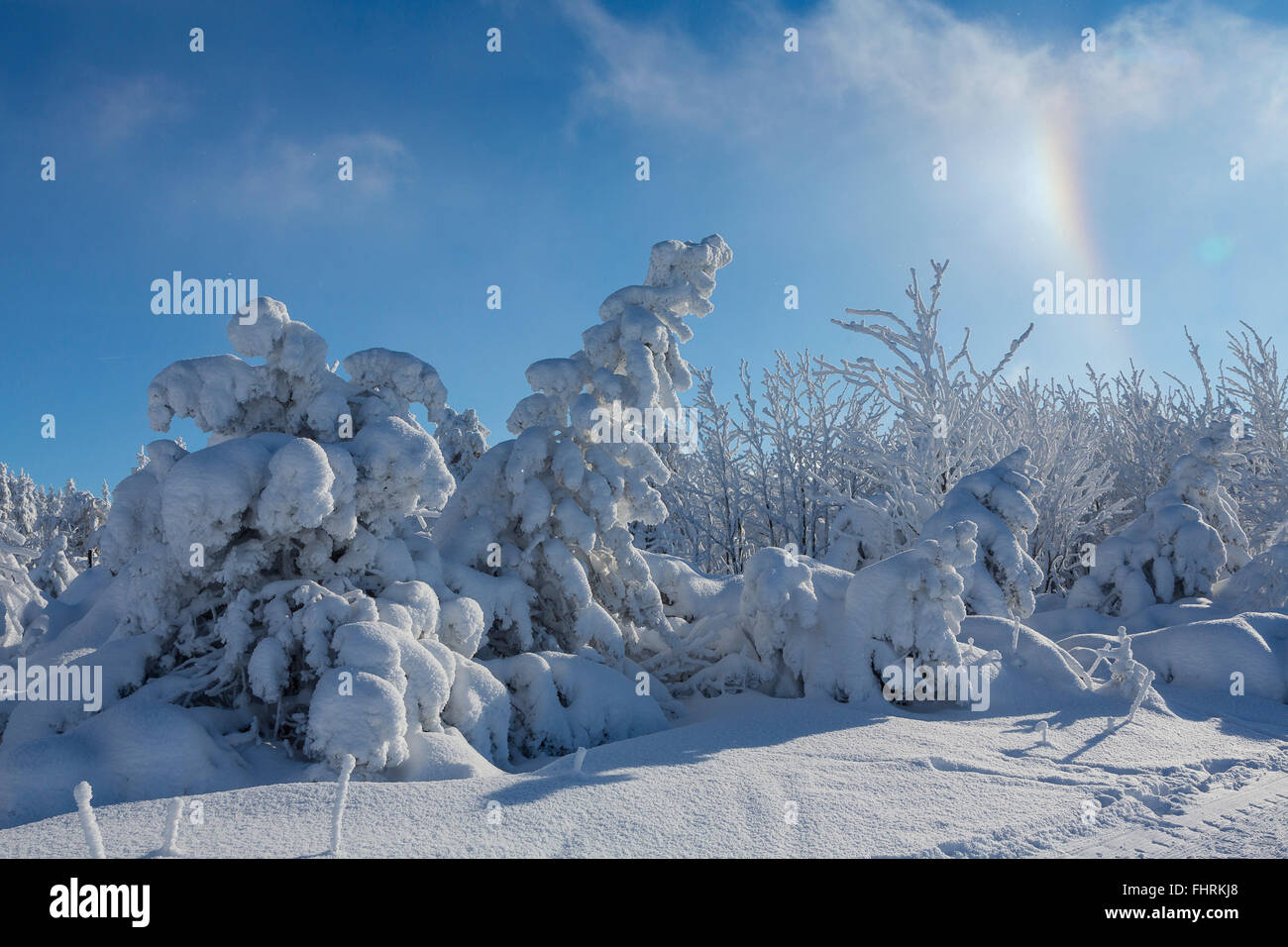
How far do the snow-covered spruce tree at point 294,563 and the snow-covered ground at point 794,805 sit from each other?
1.04 m

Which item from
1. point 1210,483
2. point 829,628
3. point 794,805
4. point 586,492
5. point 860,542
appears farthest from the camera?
point 860,542

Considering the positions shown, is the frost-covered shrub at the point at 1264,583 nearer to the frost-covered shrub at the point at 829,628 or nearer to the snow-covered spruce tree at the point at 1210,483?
the snow-covered spruce tree at the point at 1210,483

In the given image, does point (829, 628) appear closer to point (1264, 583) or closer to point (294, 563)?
point (294, 563)

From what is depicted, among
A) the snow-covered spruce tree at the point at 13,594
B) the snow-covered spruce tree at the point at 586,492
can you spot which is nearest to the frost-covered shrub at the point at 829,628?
the snow-covered spruce tree at the point at 586,492

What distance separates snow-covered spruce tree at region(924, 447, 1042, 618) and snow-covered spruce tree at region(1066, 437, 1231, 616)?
5.27 meters

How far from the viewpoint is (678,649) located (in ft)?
33.0

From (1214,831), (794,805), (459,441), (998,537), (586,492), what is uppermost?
(459,441)

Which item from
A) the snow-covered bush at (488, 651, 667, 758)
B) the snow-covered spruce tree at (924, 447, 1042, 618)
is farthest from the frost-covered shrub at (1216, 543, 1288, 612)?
the snow-covered bush at (488, 651, 667, 758)

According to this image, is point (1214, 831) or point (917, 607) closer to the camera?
point (1214, 831)

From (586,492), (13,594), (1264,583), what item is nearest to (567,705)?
(586,492)

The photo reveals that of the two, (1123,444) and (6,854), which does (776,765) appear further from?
(1123,444)

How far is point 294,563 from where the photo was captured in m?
7.18

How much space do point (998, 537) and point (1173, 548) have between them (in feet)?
21.8
